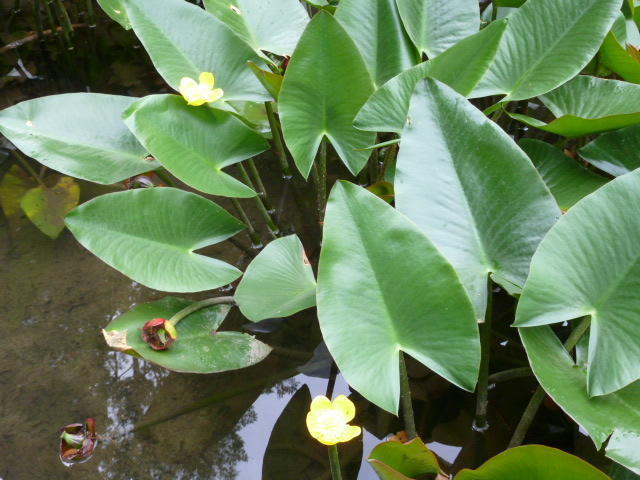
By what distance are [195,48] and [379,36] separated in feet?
1.24

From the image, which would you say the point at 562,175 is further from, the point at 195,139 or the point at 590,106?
the point at 195,139

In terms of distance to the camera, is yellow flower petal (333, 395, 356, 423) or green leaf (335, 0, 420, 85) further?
green leaf (335, 0, 420, 85)

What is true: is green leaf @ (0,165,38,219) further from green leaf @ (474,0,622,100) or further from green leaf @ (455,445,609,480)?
green leaf @ (455,445,609,480)

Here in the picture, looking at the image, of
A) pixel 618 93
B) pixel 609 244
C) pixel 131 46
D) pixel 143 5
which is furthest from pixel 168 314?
pixel 131 46

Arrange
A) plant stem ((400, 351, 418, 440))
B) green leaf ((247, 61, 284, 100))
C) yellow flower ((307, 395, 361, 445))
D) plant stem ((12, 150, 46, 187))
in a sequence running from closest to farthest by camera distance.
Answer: yellow flower ((307, 395, 361, 445)) → plant stem ((400, 351, 418, 440)) → green leaf ((247, 61, 284, 100)) → plant stem ((12, 150, 46, 187))

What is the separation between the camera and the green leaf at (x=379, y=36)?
129 cm

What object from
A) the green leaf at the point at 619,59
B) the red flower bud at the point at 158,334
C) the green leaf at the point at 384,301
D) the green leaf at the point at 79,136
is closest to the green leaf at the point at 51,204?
the green leaf at the point at 79,136

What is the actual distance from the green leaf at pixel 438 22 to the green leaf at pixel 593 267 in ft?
1.89

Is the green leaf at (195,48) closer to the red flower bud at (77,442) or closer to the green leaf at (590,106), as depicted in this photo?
the green leaf at (590,106)

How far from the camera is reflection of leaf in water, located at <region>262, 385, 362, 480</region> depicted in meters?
1.07

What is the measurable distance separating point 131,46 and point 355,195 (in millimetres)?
1673

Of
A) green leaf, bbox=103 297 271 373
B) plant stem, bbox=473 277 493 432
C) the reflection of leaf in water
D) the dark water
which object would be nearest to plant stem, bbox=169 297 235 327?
green leaf, bbox=103 297 271 373

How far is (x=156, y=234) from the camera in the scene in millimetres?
1120

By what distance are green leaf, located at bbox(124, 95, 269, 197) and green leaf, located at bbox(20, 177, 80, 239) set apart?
0.50 m
